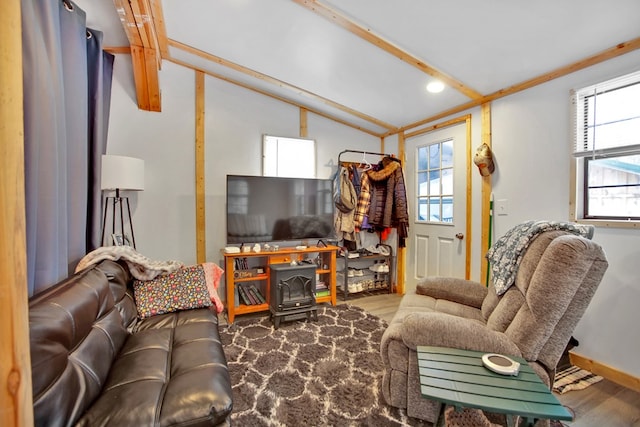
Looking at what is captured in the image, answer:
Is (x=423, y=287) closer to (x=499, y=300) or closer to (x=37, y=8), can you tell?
(x=499, y=300)

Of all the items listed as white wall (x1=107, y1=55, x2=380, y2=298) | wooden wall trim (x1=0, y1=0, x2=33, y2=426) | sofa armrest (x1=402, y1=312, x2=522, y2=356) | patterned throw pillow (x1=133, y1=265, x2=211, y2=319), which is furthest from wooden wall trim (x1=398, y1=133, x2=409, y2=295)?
wooden wall trim (x1=0, y1=0, x2=33, y2=426)

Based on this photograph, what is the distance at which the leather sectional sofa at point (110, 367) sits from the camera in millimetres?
918

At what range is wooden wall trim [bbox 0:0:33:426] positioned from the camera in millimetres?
580

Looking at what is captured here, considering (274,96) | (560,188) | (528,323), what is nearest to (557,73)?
(560,188)

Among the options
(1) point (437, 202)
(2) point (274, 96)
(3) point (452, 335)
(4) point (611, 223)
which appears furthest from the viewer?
(2) point (274, 96)

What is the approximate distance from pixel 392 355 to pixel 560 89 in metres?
2.35

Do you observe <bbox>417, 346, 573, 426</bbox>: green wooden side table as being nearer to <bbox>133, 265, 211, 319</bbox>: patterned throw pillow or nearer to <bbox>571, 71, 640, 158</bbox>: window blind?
<bbox>133, 265, 211, 319</bbox>: patterned throw pillow

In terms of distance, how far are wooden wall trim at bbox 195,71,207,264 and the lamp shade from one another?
2.46 ft

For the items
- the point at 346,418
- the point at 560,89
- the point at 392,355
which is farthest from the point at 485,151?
the point at 346,418

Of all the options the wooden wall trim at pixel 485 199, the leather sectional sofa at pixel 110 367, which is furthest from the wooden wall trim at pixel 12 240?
the wooden wall trim at pixel 485 199

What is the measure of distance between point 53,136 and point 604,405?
343cm

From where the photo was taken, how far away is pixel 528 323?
4.41ft

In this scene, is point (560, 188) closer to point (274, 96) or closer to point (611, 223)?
point (611, 223)

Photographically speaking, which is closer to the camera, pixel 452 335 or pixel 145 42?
pixel 452 335
